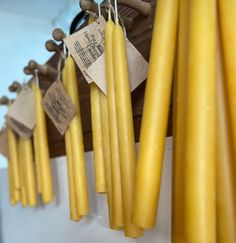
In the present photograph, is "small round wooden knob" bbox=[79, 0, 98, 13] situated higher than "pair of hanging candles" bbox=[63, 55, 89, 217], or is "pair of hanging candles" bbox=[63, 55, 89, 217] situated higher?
"small round wooden knob" bbox=[79, 0, 98, 13]

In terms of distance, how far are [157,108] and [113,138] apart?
95 millimetres

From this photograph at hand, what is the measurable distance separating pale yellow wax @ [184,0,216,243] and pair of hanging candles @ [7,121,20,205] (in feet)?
2.01

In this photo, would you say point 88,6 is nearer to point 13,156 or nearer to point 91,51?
point 91,51

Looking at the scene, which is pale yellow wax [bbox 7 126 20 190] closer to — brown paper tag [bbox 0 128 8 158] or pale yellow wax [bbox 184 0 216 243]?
brown paper tag [bbox 0 128 8 158]

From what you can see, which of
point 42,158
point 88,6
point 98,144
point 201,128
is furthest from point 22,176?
point 201,128

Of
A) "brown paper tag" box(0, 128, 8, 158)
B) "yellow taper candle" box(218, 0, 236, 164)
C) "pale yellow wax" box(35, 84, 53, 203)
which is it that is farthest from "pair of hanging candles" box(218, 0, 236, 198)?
"brown paper tag" box(0, 128, 8, 158)

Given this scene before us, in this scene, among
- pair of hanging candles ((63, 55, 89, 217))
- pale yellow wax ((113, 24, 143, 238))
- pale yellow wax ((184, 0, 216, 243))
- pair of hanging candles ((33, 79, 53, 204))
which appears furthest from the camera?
pair of hanging candles ((33, 79, 53, 204))

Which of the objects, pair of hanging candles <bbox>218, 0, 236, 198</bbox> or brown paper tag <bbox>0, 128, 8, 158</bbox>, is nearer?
pair of hanging candles <bbox>218, 0, 236, 198</bbox>

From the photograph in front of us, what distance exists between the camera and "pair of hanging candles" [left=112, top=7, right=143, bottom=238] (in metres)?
0.31

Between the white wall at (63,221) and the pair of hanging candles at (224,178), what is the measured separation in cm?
11

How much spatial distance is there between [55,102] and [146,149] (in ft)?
0.97

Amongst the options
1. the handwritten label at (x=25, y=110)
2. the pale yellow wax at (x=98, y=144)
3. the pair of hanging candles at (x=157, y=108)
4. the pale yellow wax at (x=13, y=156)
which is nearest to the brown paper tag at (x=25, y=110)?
the handwritten label at (x=25, y=110)

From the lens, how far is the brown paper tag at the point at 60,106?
469 millimetres

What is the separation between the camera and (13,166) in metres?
0.75
